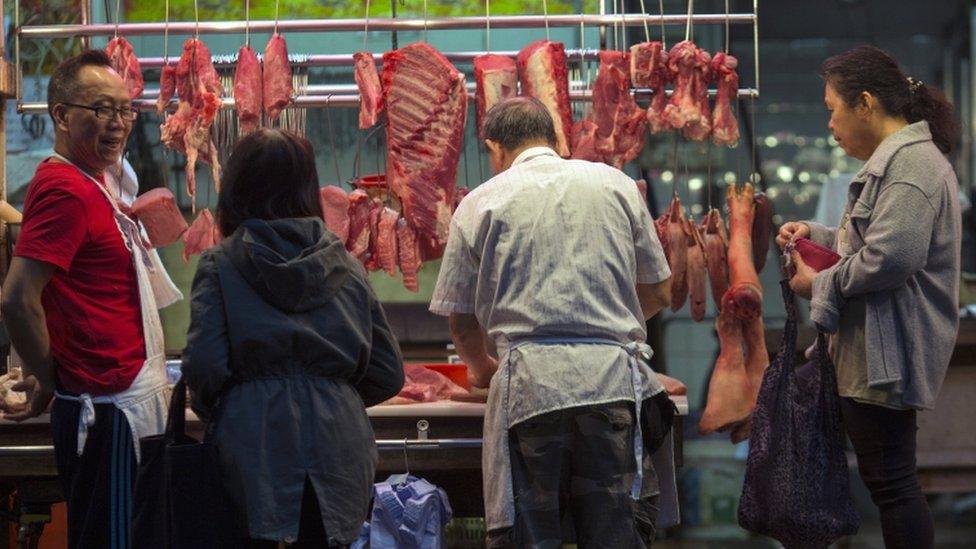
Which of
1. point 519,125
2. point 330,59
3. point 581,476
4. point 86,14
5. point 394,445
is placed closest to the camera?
point 581,476

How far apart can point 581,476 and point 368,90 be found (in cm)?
223

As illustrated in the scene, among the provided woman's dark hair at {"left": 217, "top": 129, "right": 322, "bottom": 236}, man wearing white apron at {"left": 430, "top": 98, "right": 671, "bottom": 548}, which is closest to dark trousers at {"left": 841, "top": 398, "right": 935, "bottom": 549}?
man wearing white apron at {"left": 430, "top": 98, "right": 671, "bottom": 548}

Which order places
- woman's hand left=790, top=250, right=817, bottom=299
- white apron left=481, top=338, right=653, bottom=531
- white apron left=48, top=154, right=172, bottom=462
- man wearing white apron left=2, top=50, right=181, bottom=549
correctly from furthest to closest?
woman's hand left=790, top=250, right=817, bottom=299, white apron left=481, top=338, right=653, bottom=531, white apron left=48, top=154, right=172, bottom=462, man wearing white apron left=2, top=50, right=181, bottom=549

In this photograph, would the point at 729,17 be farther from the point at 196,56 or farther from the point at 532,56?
the point at 196,56

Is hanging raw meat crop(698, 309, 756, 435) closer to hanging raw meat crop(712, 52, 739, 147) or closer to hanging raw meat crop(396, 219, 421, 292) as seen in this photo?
hanging raw meat crop(712, 52, 739, 147)

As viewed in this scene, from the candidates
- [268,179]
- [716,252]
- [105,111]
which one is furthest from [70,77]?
[716,252]

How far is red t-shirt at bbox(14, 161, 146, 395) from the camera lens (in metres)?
4.18

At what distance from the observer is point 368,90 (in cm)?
600

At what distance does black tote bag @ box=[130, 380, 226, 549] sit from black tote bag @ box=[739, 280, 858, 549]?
6.75ft

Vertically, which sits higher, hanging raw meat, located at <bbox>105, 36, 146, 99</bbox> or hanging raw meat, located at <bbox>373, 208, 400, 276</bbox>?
hanging raw meat, located at <bbox>105, 36, 146, 99</bbox>

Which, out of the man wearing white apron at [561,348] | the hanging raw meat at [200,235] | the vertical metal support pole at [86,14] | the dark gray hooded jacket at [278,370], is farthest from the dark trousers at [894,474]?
the vertical metal support pole at [86,14]

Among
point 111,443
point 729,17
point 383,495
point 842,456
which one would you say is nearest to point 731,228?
point 729,17

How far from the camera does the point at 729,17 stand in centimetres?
612

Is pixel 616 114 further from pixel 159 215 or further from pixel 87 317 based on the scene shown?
pixel 87 317
